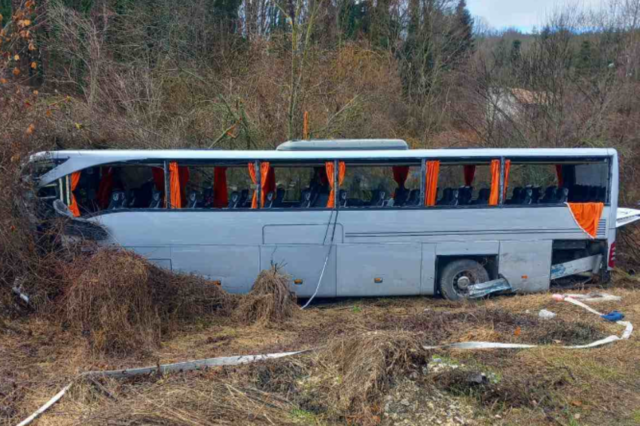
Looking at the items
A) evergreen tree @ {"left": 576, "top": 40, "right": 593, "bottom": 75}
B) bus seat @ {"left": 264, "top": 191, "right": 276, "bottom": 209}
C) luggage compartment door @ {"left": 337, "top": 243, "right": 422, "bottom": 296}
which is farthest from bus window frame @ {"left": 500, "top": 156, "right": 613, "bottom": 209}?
evergreen tree @ {"left": 576, "top": 40, "right": 593, "bottom": 75}

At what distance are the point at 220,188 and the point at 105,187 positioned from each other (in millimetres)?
2128

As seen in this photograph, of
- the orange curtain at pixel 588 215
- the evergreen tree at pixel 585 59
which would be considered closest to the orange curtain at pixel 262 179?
the orange curtain at pixel 588 215

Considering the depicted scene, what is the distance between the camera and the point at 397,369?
555cm

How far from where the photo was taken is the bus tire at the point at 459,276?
10.1 metres

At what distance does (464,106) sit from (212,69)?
32.1 feet

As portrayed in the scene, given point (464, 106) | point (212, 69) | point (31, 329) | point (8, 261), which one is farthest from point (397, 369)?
point (464, 106)

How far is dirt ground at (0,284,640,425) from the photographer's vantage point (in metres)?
5.12

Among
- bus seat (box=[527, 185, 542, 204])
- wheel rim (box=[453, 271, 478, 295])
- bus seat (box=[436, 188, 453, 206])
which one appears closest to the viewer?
wheel rim (box=[453, 271, 478, 295])

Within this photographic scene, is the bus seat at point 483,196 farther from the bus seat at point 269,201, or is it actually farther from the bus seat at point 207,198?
the bus seat at point 207,198

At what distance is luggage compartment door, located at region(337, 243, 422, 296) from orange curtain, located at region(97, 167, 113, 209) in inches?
175

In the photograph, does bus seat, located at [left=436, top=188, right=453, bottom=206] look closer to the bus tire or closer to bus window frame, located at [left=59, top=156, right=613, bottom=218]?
bus window frame, located at [left=59, top=156, right=613, bottom=218]

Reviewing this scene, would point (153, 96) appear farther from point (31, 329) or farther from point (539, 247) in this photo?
point (539, 247)

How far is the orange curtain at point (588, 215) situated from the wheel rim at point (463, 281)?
2.19m

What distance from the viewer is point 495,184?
1004cm
